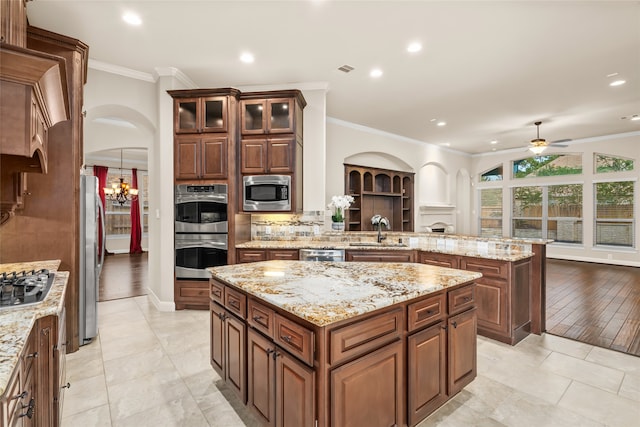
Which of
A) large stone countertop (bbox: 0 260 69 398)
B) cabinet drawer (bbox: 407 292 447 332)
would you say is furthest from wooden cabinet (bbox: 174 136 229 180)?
cabinet drawer (bbox: 407 292 447 332)

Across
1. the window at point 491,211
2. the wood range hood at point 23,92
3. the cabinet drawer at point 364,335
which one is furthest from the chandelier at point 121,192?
the window at point 491,211

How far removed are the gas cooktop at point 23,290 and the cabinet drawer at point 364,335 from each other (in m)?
1.51

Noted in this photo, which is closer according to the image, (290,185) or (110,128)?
(290,185)

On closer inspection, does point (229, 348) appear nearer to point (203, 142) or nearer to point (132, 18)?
point (203, 142)

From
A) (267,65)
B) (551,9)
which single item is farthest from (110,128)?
(551,9)

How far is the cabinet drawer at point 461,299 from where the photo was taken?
6.22 feet

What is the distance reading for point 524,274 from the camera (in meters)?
3.14

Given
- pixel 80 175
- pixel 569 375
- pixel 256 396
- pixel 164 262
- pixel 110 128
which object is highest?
pixel 110 128

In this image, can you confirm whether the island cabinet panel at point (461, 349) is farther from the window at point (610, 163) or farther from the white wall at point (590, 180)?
the window at point (610, 163)

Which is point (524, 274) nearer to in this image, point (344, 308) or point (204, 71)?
point (344, 308)

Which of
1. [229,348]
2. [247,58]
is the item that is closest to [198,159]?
[247,58]

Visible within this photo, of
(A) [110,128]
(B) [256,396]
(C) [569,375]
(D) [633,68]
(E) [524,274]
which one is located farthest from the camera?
(A) [110,128]

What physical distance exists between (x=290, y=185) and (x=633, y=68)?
15.0 feet

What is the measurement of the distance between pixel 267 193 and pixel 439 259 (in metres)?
2.31
